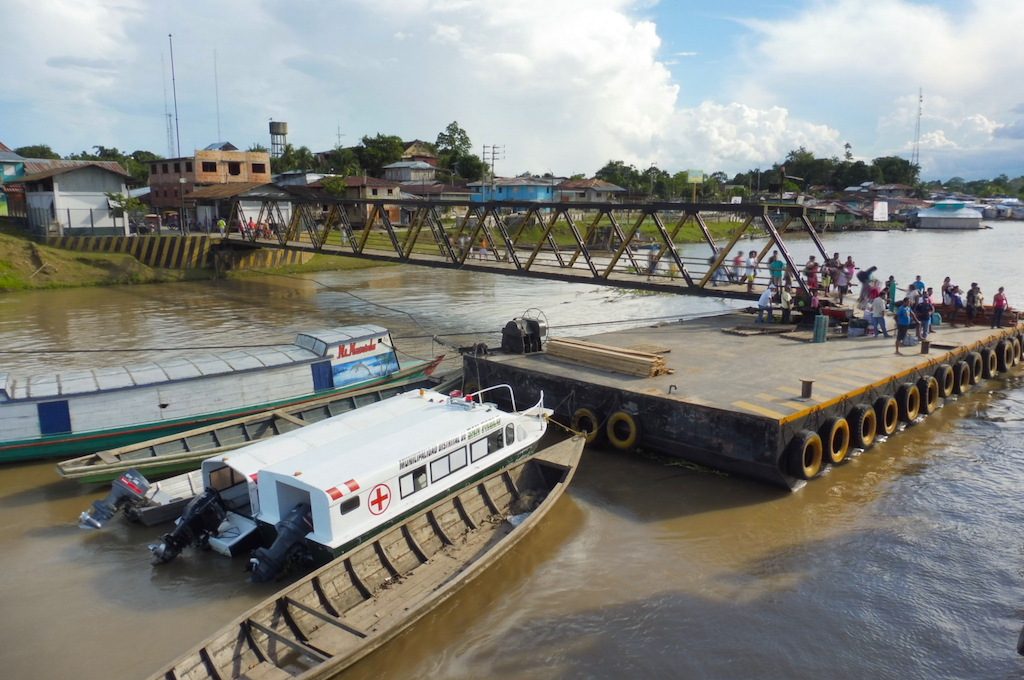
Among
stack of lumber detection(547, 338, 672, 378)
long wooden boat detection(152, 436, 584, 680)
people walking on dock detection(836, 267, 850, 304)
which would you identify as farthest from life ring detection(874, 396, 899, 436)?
long wooden boat detection(152, 436, 584, 680)

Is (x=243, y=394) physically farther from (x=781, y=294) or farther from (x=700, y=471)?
(x=781, y=294)

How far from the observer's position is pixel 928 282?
45062 millimetres

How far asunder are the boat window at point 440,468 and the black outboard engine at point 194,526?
12.3 ft

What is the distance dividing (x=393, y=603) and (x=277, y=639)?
77.7 inches

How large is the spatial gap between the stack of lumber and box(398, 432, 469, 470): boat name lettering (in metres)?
5.92

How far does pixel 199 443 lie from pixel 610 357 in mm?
9882

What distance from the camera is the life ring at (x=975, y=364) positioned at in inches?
855

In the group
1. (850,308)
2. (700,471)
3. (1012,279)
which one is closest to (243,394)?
(700,471)

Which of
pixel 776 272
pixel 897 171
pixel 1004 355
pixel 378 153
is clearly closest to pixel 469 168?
pixel 378 153

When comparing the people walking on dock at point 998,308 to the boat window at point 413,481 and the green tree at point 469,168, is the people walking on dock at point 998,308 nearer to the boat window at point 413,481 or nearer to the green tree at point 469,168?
the boat window at point 413,481

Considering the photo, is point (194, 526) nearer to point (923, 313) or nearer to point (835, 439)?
point (835, 439)

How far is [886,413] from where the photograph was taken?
57.2ft

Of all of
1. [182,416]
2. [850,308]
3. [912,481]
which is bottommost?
[912,481]

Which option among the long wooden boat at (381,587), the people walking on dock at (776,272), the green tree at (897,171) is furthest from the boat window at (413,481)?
the green tree at (897,171)
